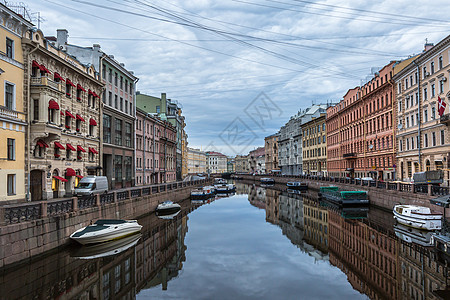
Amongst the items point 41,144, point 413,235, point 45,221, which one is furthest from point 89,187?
point 413,235

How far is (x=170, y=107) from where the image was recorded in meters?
85.6

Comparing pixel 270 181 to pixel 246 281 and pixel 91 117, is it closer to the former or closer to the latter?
pixel 91 117

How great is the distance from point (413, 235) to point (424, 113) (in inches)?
904

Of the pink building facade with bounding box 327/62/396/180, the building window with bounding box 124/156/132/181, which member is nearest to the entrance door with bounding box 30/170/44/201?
→ the building window with bounding box 124/156/132/181

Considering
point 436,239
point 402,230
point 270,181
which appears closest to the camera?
point 436,239

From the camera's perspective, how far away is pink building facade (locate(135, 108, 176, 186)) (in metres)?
57.5

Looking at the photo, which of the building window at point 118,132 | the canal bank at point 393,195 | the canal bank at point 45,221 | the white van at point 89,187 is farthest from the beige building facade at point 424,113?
the building window at point 118,132

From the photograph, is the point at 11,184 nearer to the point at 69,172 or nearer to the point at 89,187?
the point at 89,187

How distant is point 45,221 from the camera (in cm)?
1834

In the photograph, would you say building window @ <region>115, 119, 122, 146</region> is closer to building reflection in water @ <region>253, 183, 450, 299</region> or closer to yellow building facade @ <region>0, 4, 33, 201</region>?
yellow building facade @ <region>0, 4, 33, 201</region>

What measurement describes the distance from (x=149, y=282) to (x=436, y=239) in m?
15.2

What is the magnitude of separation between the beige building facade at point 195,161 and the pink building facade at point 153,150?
88.4 metres

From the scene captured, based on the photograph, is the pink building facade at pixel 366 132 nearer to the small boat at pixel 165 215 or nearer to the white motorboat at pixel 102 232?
the small boat at pixel 165 215

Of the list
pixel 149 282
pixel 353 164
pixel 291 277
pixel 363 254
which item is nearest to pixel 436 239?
pixel 363 254
